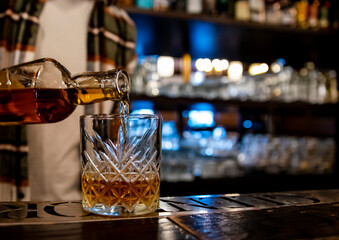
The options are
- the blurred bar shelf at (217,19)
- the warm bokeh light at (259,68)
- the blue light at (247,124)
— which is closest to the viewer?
the blurred bar shelf at (217,19)

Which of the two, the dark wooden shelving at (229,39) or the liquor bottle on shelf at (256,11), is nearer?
the dark wooden shelving at (229,39)

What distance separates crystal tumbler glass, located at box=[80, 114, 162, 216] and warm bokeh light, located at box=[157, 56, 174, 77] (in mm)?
2344

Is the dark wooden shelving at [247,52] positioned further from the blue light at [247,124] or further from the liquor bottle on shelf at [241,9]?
the blue light at [247,124]

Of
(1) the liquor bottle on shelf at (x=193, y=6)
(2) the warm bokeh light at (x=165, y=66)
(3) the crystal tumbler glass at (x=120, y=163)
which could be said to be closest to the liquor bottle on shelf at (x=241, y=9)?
(1) the liquor bottle on shelf at (x=193, y=6)

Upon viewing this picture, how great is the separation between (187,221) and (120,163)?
151mm

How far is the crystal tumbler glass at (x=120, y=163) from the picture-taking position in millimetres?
656

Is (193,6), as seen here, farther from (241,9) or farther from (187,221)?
(187,221)

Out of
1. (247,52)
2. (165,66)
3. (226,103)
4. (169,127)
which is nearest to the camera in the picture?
(226,103)

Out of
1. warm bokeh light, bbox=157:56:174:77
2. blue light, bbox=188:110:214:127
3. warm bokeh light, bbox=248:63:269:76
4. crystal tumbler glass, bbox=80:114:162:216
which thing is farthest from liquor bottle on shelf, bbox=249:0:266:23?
crystal tumbler glass, bbox=80:114:162:216

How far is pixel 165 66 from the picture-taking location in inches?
129

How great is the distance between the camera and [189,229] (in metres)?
0.58

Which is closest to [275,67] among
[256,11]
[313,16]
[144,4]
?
[313,16]

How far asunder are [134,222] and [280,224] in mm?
240

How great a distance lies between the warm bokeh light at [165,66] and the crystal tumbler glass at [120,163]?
2.34m
